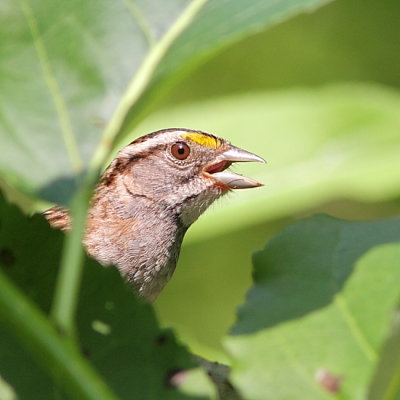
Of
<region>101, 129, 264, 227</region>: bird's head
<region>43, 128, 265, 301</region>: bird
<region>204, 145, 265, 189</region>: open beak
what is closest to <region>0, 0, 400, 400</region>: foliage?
<region>43, 128, 265, 301</region>: bird

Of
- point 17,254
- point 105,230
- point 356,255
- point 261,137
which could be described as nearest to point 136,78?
point 17,254

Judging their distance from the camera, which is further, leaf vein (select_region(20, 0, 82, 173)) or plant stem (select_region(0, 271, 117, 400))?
leaf vein (select_region(20, 0, 82, 173))

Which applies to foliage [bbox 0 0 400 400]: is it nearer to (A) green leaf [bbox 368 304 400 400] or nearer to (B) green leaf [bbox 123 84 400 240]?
(A) green leaf [bbox 368 304 400 400]

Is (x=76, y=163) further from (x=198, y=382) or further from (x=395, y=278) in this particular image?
(x=395, y=278)

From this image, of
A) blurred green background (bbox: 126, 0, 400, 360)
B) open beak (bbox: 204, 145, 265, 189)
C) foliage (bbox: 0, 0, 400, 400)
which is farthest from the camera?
blurred green background (bbox: 126, 0, 400, 360)

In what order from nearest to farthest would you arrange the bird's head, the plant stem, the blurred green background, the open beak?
1. the plant stem
2. the open beak
3. the bird's head
4. the blurred green background

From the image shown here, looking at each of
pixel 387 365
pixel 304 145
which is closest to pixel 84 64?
pixel 387 365

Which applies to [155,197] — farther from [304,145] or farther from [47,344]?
[47,344]
